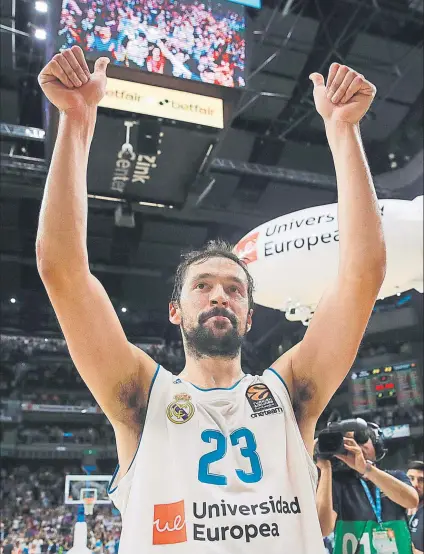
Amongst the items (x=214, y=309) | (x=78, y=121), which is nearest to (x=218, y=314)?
(x=214, y=309)

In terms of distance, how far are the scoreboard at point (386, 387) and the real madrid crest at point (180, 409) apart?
54.3 feet

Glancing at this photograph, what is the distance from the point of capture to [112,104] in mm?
4816

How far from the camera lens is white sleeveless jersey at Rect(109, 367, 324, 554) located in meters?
1.13

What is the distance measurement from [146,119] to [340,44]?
147 inches

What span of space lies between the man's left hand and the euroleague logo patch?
1.39 meters

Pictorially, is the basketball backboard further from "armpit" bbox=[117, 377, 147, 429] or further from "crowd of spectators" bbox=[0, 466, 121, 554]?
"armpit" bbox=[117, 377, 147, 429]

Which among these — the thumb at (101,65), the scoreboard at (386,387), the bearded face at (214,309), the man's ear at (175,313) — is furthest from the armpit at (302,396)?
the scoreboard at (386,387)

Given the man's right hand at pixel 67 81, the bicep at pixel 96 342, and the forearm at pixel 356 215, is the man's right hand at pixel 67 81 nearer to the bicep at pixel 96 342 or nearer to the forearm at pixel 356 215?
the bicep at pixel 96 342

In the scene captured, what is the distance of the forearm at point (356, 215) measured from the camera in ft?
4.51

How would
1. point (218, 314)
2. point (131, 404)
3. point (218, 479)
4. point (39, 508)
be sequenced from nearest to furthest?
point (218, 479)
point (131, 404)
point (218, 314)
point (39, 508)

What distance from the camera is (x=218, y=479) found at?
3.95ft

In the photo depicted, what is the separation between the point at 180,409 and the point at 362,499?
1.89 metres

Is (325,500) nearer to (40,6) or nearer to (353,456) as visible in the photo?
(353,456)

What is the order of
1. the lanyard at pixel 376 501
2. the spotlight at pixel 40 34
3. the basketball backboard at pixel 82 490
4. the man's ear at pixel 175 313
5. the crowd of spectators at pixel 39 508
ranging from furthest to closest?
the crowd of spectators at pixel 39 508 < the spotlight at pixel 40 34 < the basketball backboard at pixel 82 490 < the lanyard at pixel 376 501 < the man's ear at pixel 175 313
